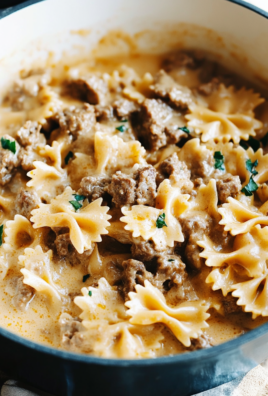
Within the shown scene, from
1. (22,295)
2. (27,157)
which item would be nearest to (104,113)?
(27,157)

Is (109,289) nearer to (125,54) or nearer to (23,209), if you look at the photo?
(23,209)

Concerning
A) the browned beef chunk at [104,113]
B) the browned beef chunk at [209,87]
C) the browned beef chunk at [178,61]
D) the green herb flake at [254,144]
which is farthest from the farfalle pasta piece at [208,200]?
the browned beef chunk at [178,61]

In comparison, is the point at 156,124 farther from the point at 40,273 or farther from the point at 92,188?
the point at 40,273

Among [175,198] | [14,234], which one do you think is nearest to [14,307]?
[14,234]

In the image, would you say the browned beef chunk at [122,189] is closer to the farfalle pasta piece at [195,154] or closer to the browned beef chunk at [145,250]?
the browned beef chunk at [145,250]

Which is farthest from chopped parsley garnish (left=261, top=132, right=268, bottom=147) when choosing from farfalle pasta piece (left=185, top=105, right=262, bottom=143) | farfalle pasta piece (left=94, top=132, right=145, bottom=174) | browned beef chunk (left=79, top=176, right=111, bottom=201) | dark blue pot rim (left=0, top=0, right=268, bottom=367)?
dark blue pot rim (left=0, top=0, right=268, bottom=367)

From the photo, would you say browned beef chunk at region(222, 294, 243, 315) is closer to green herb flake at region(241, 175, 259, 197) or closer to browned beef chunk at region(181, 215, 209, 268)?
browned beef chunk at region(181, 215, 209, 268)
